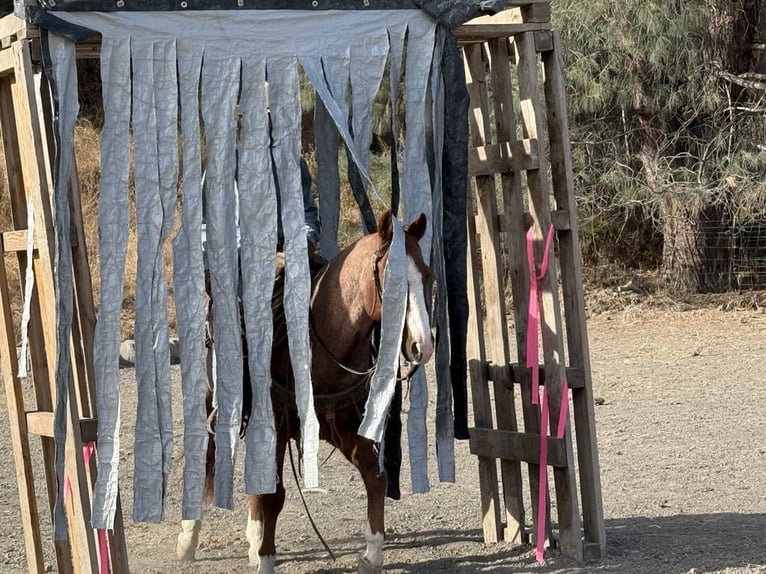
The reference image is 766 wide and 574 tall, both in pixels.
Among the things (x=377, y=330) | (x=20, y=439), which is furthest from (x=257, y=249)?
(x=20, y=439)

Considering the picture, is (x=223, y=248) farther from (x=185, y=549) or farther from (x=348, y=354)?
(x=185, y=549)

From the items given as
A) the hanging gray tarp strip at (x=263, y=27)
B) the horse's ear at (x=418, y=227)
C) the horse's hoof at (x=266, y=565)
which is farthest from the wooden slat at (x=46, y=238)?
the horse's ear at (x=418, y=227)

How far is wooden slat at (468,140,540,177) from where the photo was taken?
5.57 metres

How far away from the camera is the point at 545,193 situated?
222 inches

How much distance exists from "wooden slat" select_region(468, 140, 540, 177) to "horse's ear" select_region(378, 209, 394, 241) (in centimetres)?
95

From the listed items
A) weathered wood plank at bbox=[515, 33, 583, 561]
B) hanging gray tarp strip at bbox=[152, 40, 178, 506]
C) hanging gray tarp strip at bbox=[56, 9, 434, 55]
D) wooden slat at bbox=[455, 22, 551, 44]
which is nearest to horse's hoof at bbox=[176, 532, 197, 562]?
hanging gray tarp strip at bbox=[152, 40, 178, 506]

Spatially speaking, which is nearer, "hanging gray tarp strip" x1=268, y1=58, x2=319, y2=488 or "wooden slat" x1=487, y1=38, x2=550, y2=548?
"hanging gray tarp strip" x1=268, y1=58, x2=319, y2=488

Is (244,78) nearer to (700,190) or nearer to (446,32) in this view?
(446,32)

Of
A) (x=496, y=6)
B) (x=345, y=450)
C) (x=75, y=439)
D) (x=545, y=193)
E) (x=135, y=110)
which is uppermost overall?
(x=496, y=6)

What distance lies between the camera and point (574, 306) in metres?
5.74

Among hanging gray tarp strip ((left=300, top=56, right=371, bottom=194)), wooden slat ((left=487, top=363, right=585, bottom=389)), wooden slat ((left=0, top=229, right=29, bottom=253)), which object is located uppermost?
hanging gray tarp strip ((left=300, top=56, right=371, bottom=194))

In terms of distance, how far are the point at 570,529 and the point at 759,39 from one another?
10540 mm

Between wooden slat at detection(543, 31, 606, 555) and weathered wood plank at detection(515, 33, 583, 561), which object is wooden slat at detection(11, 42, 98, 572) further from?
wooden slat at detection(543, 31, 606, 555)

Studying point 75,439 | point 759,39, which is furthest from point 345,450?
point 759,39
